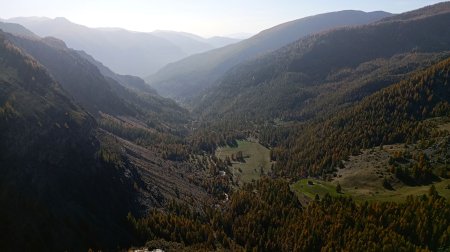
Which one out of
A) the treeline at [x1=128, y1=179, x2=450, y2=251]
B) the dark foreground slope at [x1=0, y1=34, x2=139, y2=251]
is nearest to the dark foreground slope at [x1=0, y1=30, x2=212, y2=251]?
the dark foreground slope at [x1=0, y1=34, x2=139, y2=251]

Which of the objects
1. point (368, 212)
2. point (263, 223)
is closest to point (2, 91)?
point (263, 223)

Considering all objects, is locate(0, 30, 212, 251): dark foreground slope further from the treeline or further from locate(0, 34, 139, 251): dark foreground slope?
the treeline

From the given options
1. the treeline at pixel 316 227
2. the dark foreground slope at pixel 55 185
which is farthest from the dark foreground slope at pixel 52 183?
the treeline at pixel 316 227

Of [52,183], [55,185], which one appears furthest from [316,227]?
[52,183]

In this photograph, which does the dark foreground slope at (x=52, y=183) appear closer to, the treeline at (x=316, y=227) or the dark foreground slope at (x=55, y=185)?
the dark foreground slope at (x=55, y=185)

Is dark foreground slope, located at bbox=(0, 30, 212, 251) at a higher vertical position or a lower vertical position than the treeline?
higher
